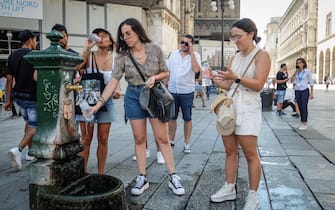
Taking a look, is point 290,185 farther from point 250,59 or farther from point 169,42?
point 169,42

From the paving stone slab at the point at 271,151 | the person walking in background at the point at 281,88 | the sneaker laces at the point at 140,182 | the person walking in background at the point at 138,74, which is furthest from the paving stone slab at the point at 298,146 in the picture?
the person walking in background at the point at 281,88

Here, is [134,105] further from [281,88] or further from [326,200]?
[281,88]

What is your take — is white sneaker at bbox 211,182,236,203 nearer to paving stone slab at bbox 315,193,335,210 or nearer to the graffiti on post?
paving stone slab at bbox 315,193,335,210

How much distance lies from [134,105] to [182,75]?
2.10 m

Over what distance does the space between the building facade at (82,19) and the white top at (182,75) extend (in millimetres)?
8122

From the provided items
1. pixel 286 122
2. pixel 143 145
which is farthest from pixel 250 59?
pixel 286 122

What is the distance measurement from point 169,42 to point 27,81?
1898 centimetres

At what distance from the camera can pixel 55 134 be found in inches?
103

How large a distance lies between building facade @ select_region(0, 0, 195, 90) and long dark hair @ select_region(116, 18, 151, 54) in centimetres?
932

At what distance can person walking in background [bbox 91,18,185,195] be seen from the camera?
12.4ft

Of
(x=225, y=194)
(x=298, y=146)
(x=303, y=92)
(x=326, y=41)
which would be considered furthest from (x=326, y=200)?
(x=326, y=41)

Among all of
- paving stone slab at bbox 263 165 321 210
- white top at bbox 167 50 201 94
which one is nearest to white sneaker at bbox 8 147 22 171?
white top at bbox 167 50 201 94

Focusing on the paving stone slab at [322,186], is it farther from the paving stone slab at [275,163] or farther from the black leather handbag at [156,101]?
the black leather handbag at [156,101]

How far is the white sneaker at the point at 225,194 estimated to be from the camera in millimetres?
3599
